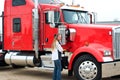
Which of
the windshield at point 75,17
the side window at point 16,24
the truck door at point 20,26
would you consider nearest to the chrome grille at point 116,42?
the windshield at point 75,17

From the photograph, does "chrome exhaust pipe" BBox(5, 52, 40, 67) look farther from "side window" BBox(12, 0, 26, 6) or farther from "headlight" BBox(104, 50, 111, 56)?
"headlight" BBox(104, 50, 111, 56)

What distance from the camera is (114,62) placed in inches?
402

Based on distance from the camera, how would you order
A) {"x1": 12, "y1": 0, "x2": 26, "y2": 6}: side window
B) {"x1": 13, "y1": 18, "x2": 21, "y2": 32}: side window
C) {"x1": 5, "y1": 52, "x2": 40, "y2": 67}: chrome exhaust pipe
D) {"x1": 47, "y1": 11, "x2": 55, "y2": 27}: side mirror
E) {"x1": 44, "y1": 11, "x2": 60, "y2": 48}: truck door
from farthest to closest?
{"x1": 13, "y1": 18, "x2": 21, "y2": 32}: side window
{"x1": 12, "y1": 0, "x2": 26, "y2": 6}: side window
{"x1": 5, "y1": 52, "x2": 40, "y2": 67}: chrome exhaust pipe
{"x1": 44, "y1": 11, "x2": 60, "y2": 48}: truck door
{"x1": 47, "y1": 11, "x2": 55, "y2": 27}: side mirror

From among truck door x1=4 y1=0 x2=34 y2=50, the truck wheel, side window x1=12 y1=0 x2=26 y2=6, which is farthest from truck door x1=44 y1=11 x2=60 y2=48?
the truck wheel

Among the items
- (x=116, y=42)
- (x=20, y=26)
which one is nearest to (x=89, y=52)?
(x=116, y=42)

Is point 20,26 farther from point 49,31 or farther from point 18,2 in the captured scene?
point 49,31

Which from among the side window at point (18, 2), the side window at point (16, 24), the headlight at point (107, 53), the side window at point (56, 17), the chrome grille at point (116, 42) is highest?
the side window at point (18, 2)

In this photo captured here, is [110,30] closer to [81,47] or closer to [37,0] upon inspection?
[81,47]

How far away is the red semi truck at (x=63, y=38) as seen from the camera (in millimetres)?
10203

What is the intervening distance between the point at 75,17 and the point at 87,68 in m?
2.33

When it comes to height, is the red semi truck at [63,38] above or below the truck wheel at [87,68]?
above

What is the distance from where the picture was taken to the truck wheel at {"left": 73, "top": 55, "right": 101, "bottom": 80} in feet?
32.8

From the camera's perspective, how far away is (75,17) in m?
11.8

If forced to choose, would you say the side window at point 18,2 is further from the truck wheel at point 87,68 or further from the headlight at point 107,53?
the headlight at point 107,53
